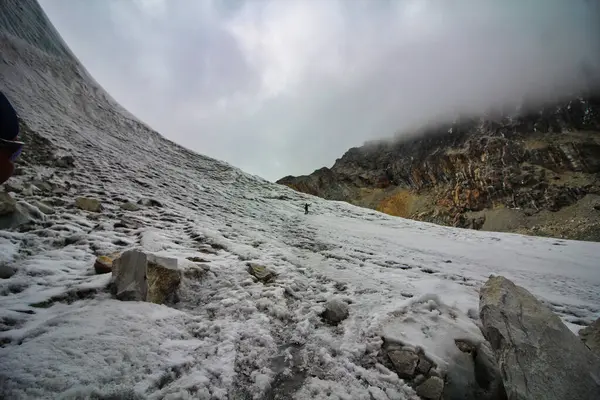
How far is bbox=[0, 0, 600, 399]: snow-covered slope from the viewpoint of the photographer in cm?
269

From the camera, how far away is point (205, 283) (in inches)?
184

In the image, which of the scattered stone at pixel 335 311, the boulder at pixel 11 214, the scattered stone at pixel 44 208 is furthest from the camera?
the scattered stone at pixel 44 208

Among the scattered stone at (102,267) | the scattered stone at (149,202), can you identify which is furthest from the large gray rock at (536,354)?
the scattered stone at (149,202)

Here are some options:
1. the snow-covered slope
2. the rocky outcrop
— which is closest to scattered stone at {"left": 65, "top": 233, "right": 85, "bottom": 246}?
the snow-covered slope

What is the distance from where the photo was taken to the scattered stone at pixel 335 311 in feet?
14.0

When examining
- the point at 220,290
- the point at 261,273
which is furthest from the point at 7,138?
the point at 261,273

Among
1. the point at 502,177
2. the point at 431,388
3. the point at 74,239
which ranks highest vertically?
the point at 502,177

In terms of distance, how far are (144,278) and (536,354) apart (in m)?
4.99

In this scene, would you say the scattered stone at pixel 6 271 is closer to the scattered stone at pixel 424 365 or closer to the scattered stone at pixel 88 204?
the scattered stone at pixel 88 204

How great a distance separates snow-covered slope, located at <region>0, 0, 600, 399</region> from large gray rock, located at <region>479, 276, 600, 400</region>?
536 mm

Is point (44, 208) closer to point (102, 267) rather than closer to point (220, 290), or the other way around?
point (102, 267)

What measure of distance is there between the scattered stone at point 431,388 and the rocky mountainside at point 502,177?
55.4 m

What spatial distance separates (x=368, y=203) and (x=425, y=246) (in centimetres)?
7450

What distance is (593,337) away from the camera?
3270 millimetres
